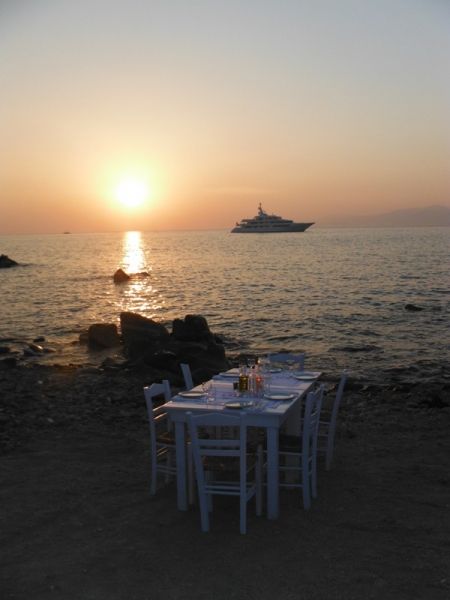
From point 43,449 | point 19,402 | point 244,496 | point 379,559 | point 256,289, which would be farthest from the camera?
point 256,289

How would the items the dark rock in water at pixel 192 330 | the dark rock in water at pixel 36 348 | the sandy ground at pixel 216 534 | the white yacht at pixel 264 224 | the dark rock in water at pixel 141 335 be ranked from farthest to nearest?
the white yacht at pixel 264 224
the dark rock in water at pixel 36 348
the dark rock in water at pixel 192 330
the dark rock in water at pixel 141 335
the sandy ground at pixel 216 534

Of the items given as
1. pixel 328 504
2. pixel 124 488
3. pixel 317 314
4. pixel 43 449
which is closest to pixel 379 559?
pixel 328 504

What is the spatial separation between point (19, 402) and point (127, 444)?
3.29 m

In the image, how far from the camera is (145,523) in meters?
5.64

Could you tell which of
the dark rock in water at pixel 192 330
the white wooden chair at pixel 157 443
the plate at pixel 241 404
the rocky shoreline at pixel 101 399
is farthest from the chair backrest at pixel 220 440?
the dark rock in water at pixel 192 330

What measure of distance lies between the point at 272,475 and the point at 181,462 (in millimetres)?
869

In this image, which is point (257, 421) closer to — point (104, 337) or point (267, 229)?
point (104, 337)

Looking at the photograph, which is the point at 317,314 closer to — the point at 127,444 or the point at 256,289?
the point at 256,289

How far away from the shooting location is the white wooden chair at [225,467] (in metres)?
5.27

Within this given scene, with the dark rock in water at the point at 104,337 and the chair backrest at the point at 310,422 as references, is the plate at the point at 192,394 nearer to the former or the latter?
the chair backrest at the point at 310,422

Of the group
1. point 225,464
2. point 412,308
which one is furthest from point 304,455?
point 412,308

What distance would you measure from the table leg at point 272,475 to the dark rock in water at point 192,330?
35.8 ft

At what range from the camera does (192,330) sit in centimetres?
1684

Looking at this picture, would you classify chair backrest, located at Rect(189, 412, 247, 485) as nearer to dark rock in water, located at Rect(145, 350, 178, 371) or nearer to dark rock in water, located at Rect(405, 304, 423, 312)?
dark rock in water, located at Rect(145, 350, 178, 371)
